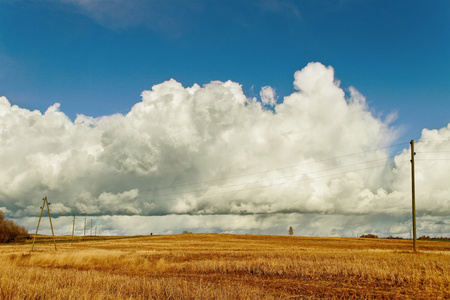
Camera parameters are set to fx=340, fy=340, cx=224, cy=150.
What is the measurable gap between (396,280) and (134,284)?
13045 millimetres

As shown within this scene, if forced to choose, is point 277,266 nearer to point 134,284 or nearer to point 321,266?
point 321,266

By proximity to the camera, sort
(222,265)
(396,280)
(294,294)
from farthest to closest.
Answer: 1. (222,265)
2. (396,280)
3. (294,294)

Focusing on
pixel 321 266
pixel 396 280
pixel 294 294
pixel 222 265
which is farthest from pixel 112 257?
pixel 396 280

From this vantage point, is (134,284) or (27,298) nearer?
(27,298)

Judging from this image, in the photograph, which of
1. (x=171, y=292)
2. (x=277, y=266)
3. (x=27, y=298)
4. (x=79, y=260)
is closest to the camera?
(x=27, y=298)

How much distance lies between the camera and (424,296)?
14.3 meters

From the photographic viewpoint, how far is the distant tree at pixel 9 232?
116250mm

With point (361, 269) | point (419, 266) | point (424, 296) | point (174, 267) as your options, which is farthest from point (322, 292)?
point (174, 267)

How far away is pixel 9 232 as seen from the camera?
388 ft

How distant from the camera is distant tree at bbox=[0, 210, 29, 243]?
116250 millimetres

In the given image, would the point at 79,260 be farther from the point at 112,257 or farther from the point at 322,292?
the point at 322,292

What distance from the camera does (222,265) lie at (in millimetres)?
25156

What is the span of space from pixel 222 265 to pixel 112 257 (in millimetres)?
13906

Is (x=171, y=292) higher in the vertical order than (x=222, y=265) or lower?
higher
